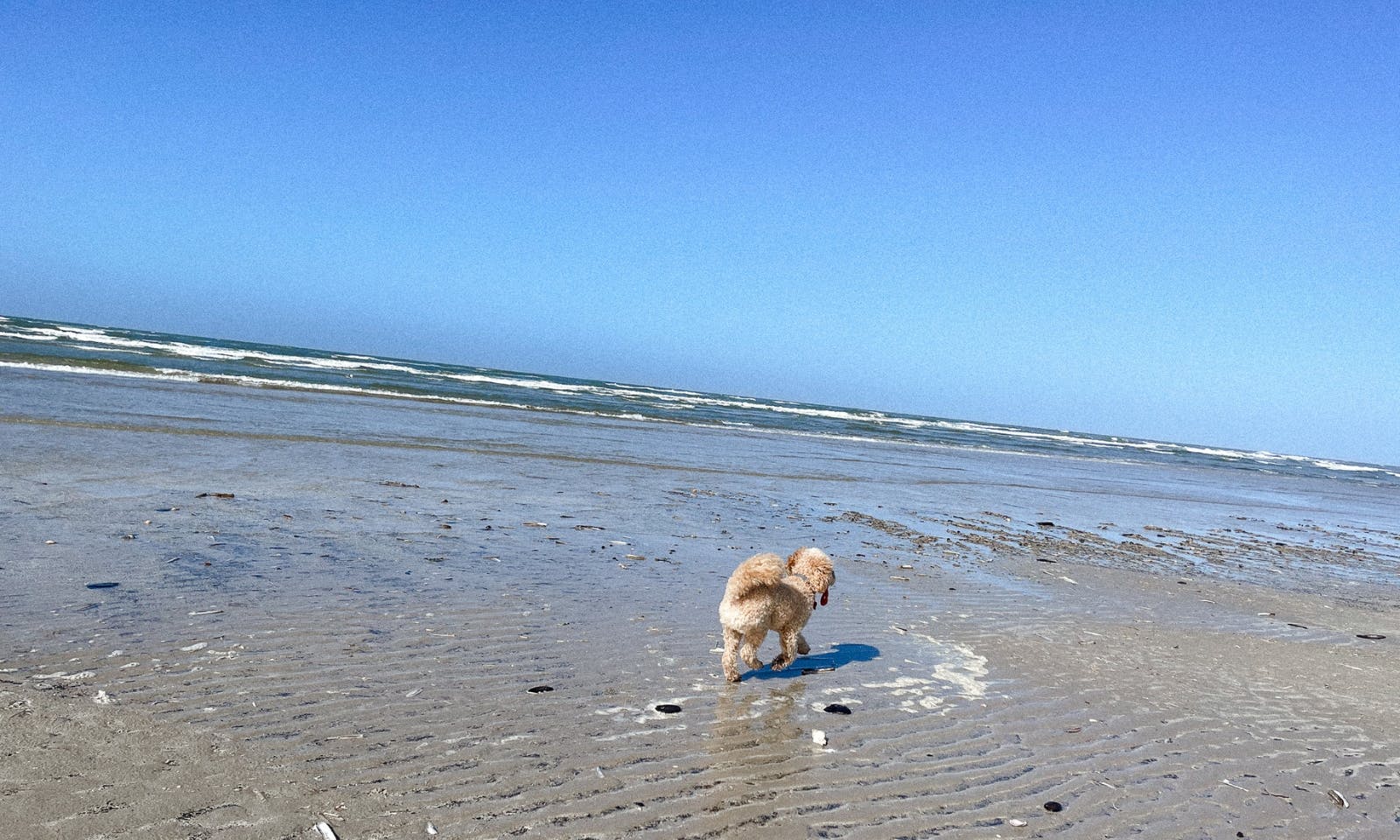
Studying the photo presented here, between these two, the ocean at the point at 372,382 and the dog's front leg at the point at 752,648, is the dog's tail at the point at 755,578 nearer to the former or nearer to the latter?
the dog's front leg at the point at 752,648

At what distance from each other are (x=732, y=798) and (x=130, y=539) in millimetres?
5984

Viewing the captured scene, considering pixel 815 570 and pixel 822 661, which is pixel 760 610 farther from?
pixel 822 661

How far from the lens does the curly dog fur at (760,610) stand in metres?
4.78

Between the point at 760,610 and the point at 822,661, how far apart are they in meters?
0.97

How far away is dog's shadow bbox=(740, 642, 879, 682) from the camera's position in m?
5.14

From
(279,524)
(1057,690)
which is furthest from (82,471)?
(1057,690)

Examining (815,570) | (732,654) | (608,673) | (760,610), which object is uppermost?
(815,570)

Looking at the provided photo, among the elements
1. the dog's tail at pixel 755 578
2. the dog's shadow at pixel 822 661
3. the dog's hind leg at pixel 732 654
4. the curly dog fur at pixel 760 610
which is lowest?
the dog's shadow at pixel 822 661

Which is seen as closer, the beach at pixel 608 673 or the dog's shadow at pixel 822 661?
the beach at pixel 608 673

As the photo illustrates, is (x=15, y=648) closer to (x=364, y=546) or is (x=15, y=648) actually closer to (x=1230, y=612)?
(x=364, y=546)

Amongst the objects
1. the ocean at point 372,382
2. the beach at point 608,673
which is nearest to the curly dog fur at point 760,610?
the beach at point 608,673

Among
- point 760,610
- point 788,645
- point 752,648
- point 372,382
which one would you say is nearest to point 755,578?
point 760,610

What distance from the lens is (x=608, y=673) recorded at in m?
4.82

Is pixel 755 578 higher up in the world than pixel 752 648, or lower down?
higher up
